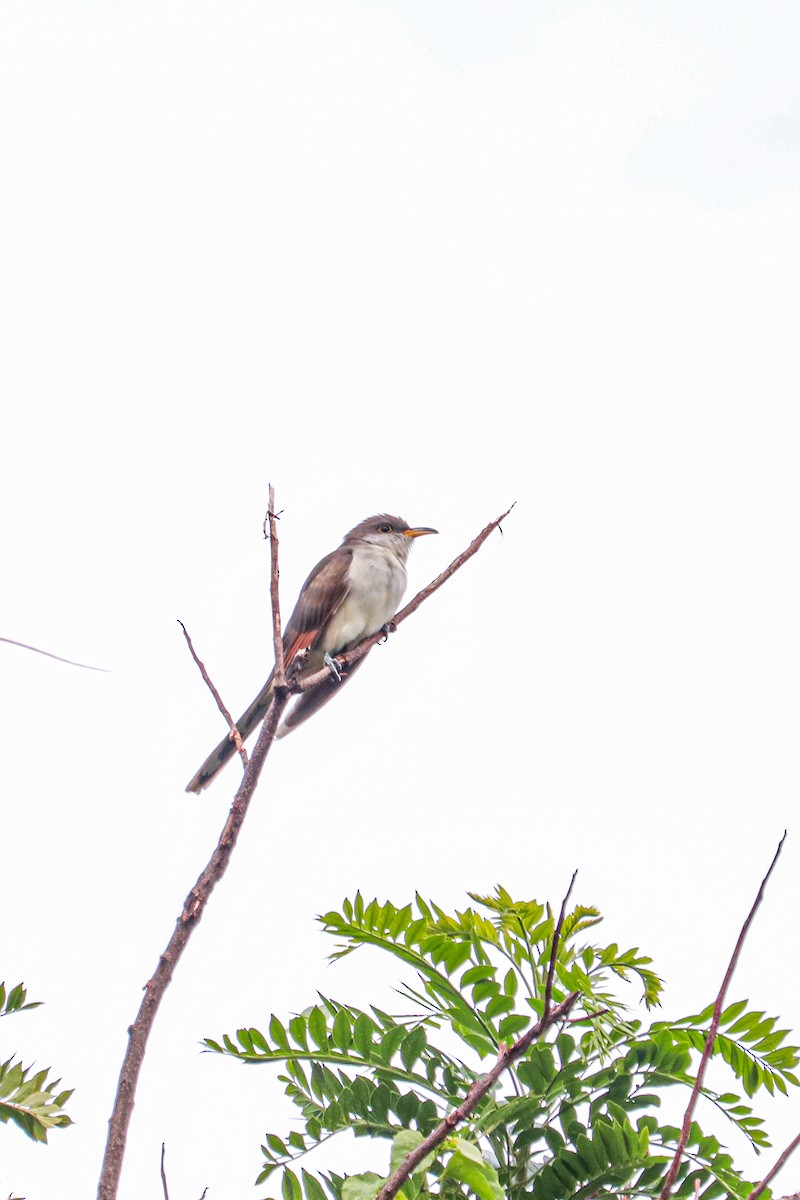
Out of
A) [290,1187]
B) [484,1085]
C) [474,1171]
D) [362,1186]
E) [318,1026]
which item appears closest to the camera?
[484,1085]

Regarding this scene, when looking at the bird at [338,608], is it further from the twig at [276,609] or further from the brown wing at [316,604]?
the twig at [276,609]

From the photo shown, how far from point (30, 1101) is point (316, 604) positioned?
509 cm

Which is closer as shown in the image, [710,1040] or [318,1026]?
[710,1040]

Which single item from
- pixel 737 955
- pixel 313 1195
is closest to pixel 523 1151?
pixel 313 1195

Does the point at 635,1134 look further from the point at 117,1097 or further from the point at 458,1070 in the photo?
the point at 117,1097

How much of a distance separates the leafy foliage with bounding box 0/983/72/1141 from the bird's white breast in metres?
4.92

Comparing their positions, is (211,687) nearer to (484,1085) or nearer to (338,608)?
(484,1085)

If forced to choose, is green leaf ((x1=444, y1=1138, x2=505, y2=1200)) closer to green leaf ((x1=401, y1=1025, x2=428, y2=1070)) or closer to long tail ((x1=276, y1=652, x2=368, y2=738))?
green leaf ((x1=401, y1=1025, x2=428, y2=1070))

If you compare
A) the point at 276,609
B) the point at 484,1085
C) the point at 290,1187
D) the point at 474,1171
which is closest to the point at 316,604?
the point at 276,609

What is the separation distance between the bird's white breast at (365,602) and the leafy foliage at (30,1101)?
4918mm

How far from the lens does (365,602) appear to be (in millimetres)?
7703

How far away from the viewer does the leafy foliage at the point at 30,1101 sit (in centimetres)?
268

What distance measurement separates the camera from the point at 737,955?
2.22 metres

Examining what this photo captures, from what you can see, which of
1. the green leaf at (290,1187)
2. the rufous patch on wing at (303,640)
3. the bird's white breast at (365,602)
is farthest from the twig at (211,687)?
the bird's white breast at (365,602)
